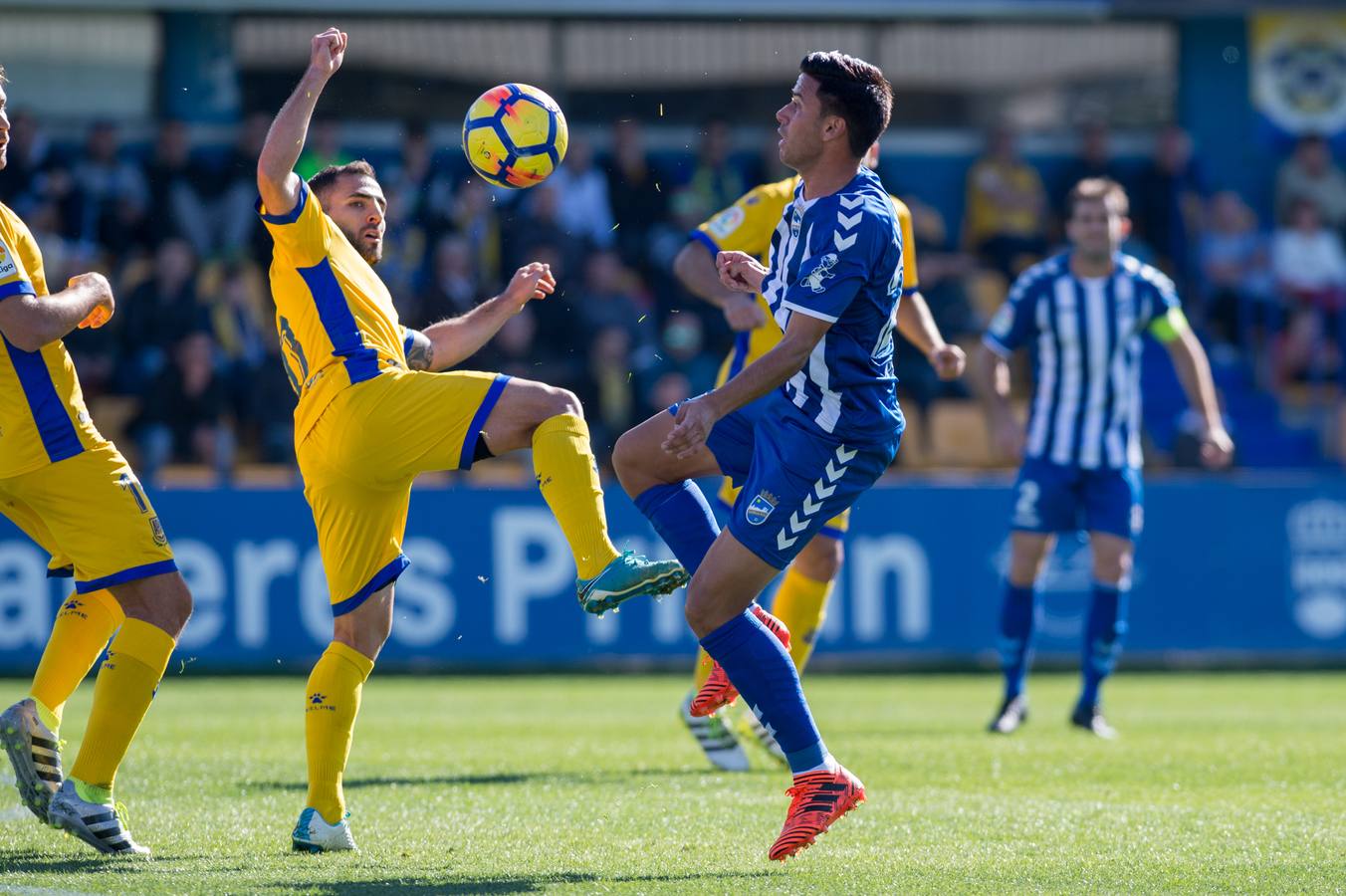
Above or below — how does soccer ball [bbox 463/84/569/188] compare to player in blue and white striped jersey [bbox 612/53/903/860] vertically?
above

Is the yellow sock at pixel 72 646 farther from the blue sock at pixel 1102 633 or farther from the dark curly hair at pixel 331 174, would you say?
the blue sock at pixel 1102 633

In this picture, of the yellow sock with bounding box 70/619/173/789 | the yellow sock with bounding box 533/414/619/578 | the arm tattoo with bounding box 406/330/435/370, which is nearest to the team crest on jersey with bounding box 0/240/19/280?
the yellow sock with bounding box 70/619/173/789

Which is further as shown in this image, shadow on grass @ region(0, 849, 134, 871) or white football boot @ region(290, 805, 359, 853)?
white football boot @ region(290, 805, 359, 853)

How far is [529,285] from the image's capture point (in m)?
6.05

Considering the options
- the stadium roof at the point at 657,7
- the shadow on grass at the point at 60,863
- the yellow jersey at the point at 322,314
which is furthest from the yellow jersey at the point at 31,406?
the stadium roof at the point at 657,7

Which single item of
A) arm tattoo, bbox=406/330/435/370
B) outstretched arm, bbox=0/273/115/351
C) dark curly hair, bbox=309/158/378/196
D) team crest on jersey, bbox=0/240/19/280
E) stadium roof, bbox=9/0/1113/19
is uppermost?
stadium roof, bbox=9/0/1113/19

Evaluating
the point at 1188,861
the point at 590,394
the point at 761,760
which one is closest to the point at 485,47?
the point at 590,394

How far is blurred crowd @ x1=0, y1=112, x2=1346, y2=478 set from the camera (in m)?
13.0

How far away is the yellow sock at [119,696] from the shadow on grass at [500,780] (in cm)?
140

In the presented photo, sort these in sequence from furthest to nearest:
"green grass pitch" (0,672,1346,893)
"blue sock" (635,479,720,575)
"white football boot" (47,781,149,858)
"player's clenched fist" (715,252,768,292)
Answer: "blue sock" (635,479,720,575) → "player's clenched fist" (715,252,768,292) → "white football boot" (47,781,149,858) → "green grass pitch" (0,672,1346,893)

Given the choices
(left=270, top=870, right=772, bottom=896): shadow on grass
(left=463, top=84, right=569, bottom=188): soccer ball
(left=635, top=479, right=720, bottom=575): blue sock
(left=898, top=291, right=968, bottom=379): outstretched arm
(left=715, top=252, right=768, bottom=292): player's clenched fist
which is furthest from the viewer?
(left=898, top=291, right=968, bottom=379): outstretched arm

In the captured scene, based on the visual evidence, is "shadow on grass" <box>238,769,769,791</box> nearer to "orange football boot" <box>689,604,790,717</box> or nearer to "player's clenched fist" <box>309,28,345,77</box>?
"orange football boot" <box>689,604,790,717</box>

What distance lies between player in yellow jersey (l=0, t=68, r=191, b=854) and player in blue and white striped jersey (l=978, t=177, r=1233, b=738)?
4.78 meters

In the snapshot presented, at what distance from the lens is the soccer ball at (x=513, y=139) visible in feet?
19.2
